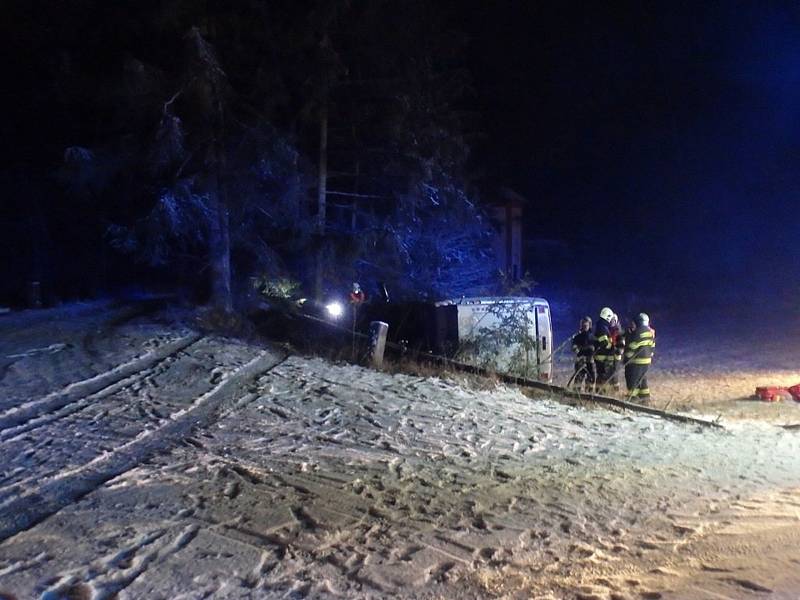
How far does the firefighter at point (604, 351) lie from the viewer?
13.5m

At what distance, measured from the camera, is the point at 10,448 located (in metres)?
7.20

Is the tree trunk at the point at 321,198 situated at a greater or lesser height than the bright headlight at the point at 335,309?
greater

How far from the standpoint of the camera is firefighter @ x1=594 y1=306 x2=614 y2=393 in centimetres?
1352

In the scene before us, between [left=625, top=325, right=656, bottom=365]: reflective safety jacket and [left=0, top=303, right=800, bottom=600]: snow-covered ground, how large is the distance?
2317mm

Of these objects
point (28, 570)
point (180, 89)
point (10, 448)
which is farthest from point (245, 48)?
point (28, 570)

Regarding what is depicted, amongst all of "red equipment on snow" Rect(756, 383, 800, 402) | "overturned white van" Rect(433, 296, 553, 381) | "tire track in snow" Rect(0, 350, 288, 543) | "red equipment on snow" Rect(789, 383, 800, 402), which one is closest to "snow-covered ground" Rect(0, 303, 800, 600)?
"tire track in snow" Rect(0, 350, 288, 543)

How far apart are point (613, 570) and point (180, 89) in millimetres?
14584

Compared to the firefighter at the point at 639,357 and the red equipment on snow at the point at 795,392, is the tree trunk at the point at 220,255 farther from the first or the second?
the red equipment on snow at the point at 795,392

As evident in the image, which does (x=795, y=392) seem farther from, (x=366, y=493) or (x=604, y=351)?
(x=366, y=493)

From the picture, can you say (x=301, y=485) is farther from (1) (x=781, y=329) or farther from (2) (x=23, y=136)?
(1) (x=781, y=329)

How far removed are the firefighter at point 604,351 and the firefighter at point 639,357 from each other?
1.22 ft

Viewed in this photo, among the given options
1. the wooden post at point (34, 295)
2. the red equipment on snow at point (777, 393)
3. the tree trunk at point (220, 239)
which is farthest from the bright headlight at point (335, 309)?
the red equipment on snow at point (777, 393)

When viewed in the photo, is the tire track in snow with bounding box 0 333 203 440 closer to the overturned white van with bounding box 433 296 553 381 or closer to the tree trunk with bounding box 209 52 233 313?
the tree trunk with bounding box 209 52 233 313

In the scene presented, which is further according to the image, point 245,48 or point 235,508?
point 245,48
